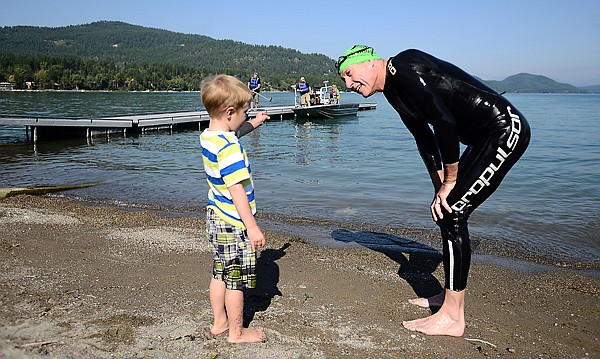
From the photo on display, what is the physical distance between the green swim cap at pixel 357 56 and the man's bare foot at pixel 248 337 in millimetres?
1938

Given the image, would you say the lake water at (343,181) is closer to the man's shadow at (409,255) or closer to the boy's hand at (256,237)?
the man's shadow at (409,255)

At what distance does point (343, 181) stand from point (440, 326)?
367 inches

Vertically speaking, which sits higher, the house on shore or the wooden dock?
the house on shore

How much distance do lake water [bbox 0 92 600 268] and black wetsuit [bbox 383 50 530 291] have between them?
3715 mm

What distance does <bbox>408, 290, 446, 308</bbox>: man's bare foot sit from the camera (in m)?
4.22

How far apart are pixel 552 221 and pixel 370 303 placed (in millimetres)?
5753

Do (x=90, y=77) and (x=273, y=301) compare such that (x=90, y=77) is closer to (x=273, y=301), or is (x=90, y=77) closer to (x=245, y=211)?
(x=273, y=301)

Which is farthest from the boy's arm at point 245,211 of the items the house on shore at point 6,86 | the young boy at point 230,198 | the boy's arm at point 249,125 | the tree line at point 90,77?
the house on shore at point 6,86

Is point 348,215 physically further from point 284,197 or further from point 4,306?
point 4,306

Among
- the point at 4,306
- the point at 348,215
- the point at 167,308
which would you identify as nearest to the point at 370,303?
the point at 167,308

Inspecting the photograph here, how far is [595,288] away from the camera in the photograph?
509 cm

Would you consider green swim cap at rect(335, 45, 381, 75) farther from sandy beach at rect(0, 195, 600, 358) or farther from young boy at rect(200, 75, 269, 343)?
sandy beach at rect(0, 195, 600, 358)

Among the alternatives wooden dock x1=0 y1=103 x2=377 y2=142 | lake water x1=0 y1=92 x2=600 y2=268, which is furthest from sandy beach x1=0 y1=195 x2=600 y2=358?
wooden dock x1=0 y1=103 x2=377 y2=142

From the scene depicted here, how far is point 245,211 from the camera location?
3.11m
